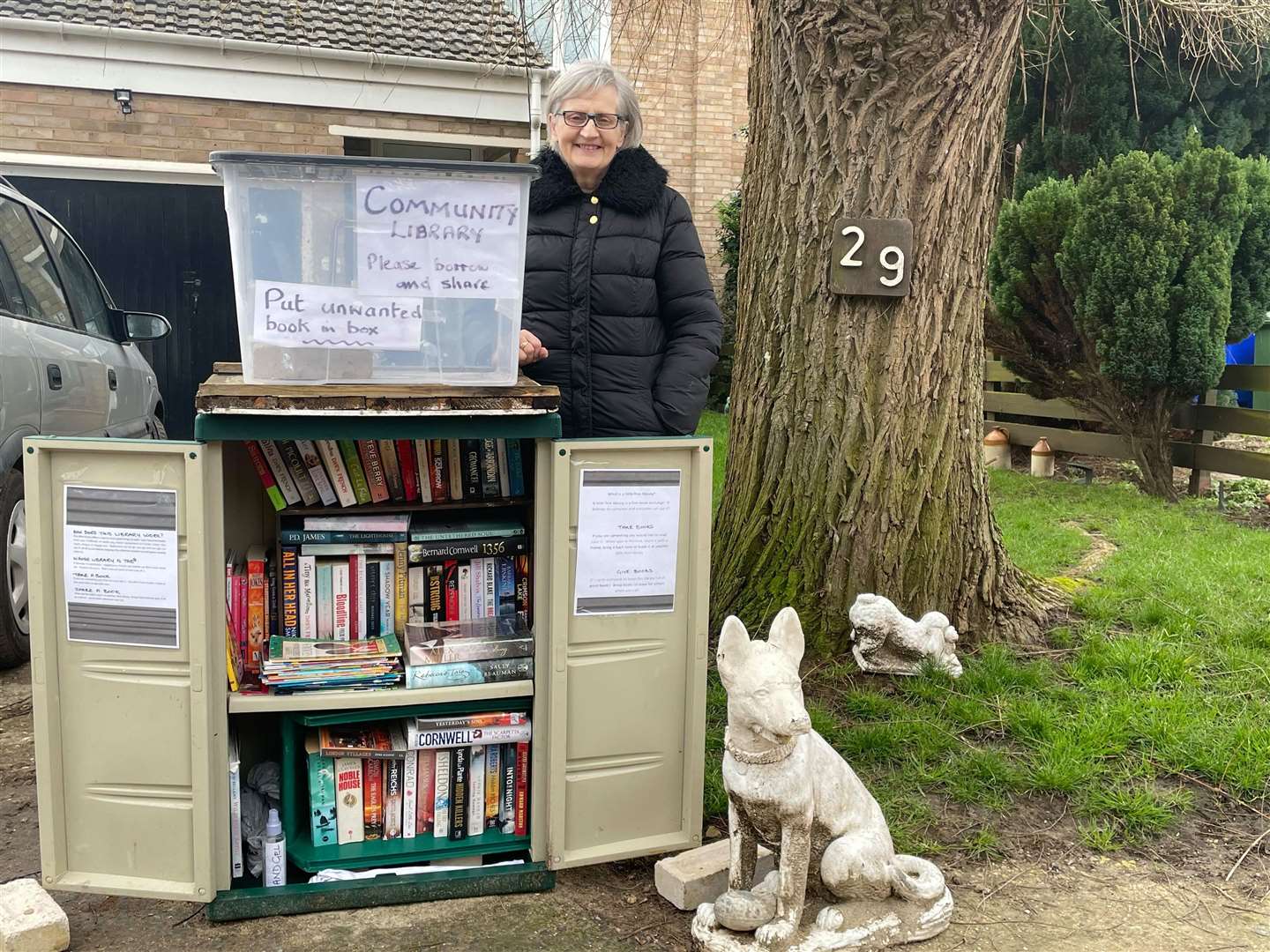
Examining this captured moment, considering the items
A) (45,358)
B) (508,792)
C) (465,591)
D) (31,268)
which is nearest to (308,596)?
(465,591)

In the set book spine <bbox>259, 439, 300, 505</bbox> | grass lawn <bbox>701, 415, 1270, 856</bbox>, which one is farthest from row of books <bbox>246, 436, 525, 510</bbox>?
grass lawn <bbox>701, 415, 1270, 856</bbox>

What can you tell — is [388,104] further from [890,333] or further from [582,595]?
[582,595]

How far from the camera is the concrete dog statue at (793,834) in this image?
2441 mm

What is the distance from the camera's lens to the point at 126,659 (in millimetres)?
2648

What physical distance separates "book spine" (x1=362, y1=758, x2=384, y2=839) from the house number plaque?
2471 mm

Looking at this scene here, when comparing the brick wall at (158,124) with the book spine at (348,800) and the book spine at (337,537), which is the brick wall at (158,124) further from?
the book spine at (348,800)

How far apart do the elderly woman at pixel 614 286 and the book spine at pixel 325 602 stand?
81 cm

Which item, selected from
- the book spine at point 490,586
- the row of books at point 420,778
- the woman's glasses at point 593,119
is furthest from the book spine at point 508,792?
the woman's glasses at point 593,119

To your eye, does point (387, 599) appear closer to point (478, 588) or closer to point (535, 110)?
point (478, 588)

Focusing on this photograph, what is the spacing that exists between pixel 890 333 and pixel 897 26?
44.7 inches

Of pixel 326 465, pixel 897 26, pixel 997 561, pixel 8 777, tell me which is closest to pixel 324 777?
pixel 326 465

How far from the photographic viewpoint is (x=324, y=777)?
2963 mm

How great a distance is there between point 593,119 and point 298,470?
1291mm

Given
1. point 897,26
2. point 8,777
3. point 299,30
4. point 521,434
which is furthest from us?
point 299,30
